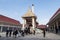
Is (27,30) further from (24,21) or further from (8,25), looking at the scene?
(8,25)

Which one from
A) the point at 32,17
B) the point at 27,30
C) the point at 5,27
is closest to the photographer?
the point at 27,30

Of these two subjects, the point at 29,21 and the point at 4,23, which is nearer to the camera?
the point at 4,23

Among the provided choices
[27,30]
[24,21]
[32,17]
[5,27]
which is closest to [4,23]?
[5,27]

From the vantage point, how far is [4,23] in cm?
4425

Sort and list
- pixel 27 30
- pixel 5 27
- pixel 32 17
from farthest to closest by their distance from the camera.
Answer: pixel 5 27 → pixel 32 17 → pixel 27 30

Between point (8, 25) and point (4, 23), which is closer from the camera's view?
point (4, 23)

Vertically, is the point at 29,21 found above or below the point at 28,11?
below

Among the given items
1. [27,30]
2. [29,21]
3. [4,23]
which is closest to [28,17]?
[29,21]

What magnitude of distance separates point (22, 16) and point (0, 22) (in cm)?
747

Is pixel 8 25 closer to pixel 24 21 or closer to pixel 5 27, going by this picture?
pixel 5 27

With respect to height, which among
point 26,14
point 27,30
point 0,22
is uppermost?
point 26,14

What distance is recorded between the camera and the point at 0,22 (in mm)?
42406

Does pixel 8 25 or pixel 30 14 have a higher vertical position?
pixel 30 14

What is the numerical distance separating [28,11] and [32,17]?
3.27 meters
